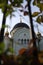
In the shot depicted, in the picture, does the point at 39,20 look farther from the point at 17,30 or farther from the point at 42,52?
the point at 17,30

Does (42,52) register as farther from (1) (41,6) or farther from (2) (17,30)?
(2) (17,30)

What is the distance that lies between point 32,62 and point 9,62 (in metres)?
0.09

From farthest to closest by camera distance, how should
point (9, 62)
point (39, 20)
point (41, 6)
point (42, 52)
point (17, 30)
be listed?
point (17, 30), point (39, 20), point (41, 6), point (42, 52), point (9, 62)

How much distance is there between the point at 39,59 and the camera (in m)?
0.63

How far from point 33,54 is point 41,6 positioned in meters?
0.69

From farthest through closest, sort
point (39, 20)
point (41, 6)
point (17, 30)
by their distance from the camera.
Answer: point (17, 30)
point (39, 20)
point (41, 6)

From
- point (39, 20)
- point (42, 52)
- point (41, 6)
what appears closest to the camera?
point (42, 52)

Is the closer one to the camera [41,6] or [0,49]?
[0,49]

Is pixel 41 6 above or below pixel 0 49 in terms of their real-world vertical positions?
above


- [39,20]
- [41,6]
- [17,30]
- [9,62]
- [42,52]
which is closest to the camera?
[9,62]

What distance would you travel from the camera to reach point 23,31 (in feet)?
104

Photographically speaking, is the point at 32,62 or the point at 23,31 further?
the point at 23,31

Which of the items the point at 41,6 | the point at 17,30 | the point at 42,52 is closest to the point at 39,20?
the point at 41,6

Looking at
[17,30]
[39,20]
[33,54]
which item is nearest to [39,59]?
[33,54]
